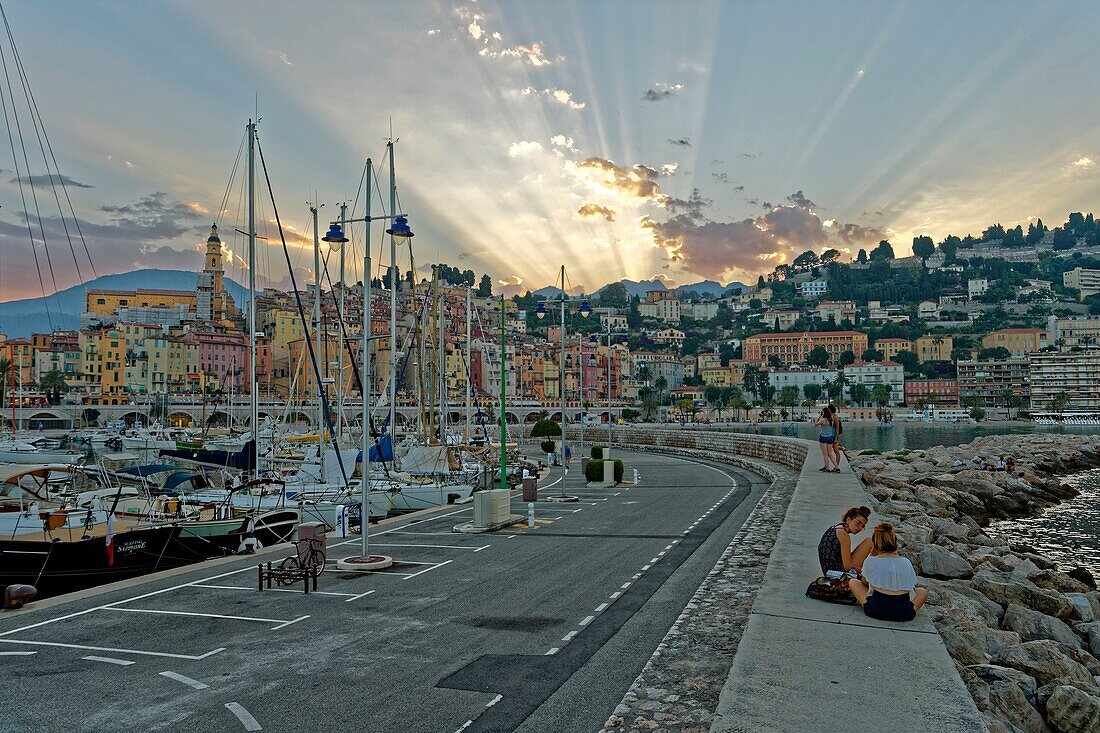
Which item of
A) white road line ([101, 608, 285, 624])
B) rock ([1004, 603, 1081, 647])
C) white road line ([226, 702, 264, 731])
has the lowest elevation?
rock ([1004, 603, 1081, 647])

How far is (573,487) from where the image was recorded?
32938mm

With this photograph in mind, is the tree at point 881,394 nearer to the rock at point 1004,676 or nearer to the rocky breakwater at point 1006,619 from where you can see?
the rocky breakwater at point 1006,619

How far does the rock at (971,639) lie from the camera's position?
10.3 meters

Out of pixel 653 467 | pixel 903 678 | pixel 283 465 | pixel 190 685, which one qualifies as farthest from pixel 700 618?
pixel 283 465

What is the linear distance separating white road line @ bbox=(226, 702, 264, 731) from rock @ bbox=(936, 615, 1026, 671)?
8324 mm

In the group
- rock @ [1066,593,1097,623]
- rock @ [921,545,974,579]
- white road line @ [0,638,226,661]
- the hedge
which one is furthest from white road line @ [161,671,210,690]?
the hedge

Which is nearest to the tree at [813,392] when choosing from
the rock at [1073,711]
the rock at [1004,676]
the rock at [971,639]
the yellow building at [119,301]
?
the yellow building at [119,301]

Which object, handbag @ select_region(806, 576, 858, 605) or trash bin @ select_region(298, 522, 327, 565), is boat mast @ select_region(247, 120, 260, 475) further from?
handbag @ select_region(806, 576, 858, 605)

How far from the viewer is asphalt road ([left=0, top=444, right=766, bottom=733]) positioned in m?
7.70

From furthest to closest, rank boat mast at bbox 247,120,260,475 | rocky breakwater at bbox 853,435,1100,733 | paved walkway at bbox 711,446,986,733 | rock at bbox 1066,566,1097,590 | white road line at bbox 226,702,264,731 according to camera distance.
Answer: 1. boat mast at bbox 247,120,260,475
2. rock at bbox 1066,566,1097,590
3. rocky breakwater at bbox 853,435,1100,733
4. white road line at bbox 226,702,264,731
5. paved walkway at bbox 711,446,986,733

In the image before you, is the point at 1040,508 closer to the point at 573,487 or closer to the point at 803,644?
the point at 573,487

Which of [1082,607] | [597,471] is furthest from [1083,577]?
[597,471]

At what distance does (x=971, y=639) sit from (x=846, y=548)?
3.52 metres

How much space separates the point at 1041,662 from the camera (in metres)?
10.5
